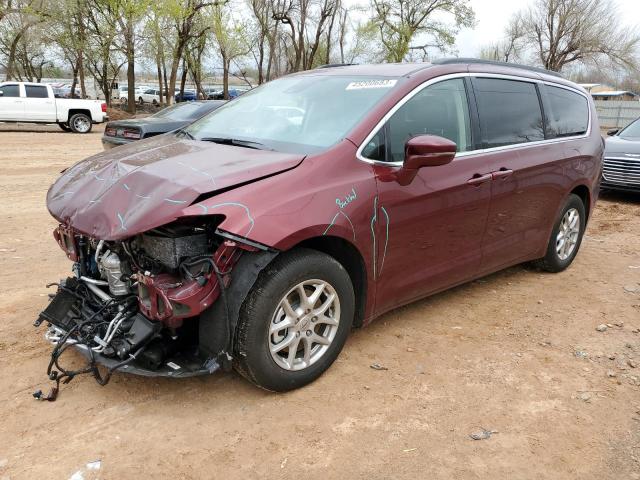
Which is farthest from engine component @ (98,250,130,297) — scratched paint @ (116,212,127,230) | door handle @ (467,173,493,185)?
door handle @ (467,173,493,185)

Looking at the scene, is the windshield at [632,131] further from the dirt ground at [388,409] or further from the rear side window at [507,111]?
the dirt ground at [388,409]

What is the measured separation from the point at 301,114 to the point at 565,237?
309 cm

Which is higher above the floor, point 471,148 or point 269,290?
point 471,148

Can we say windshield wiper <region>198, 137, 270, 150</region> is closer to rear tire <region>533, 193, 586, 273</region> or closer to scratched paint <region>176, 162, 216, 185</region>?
scratched paint <region>176, 162, 216, 185</region>

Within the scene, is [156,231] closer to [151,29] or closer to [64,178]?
[64,178]

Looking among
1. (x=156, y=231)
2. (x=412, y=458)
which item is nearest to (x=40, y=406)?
(x=156, y=231)

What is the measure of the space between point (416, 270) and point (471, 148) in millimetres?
995

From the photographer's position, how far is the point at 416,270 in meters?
3.65

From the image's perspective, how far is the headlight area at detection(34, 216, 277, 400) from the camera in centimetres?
271

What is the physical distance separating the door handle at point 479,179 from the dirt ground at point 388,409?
109cm

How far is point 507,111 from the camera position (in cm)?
425

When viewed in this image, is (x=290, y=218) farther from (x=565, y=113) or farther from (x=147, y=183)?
(x=565, y=113)

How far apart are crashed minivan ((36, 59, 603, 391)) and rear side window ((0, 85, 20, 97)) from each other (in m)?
18.2

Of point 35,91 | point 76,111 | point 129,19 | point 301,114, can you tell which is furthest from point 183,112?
point 129,19
